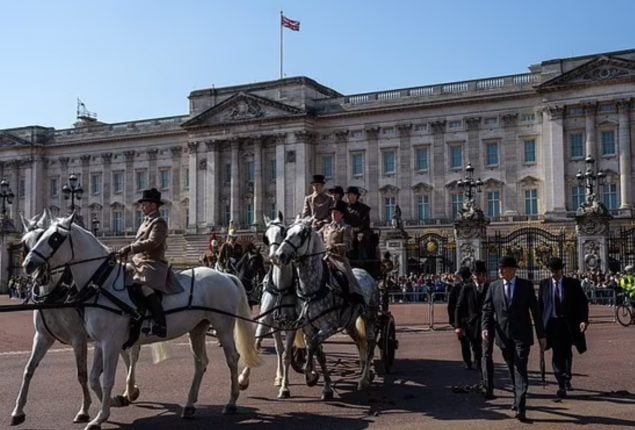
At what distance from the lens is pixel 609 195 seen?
55906mm

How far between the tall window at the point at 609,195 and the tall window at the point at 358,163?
793 inches

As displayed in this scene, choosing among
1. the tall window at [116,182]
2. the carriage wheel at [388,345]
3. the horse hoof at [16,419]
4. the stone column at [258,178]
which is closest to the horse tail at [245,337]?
the horse hoof at [16,419]

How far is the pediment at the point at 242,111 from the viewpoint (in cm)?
6706

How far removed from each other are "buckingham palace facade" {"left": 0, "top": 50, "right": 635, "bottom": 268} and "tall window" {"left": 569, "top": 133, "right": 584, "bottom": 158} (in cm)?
10

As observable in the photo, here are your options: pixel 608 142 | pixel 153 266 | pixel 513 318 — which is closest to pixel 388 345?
pixel 513 318

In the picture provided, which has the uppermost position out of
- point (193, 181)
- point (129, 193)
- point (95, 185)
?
point (95, 185)

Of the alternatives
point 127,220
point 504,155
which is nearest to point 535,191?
point 504,155

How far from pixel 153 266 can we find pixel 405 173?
55326 millimetres

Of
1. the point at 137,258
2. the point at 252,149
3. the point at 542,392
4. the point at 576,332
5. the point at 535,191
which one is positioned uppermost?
the point at 252,149

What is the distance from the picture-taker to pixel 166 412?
1008cm

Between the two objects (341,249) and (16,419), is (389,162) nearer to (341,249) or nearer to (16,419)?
(341,249)

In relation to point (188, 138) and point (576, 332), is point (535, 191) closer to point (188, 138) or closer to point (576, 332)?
point (188, 138)

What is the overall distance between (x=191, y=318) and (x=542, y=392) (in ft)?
18.4

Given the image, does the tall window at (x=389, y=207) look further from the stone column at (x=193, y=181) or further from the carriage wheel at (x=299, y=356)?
the carriage wheel at (x=299, y=356)
